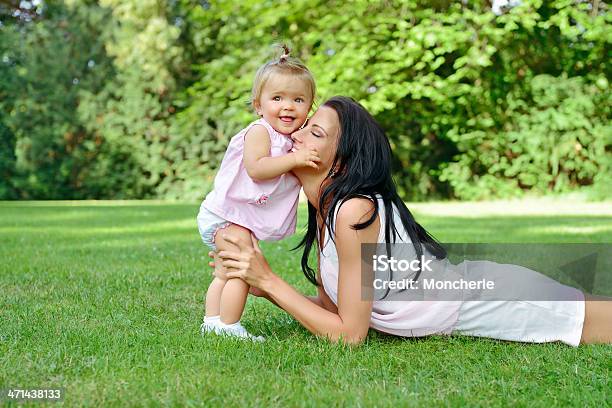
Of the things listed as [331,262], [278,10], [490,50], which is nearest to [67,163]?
[278,10]

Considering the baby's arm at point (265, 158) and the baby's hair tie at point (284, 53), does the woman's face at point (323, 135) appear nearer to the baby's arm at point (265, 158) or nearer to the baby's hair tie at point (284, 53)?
the baby's arm at point (265, 158)

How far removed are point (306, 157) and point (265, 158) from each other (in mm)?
205

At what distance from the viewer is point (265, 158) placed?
3.06 m

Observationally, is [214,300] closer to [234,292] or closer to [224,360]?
[234,292]

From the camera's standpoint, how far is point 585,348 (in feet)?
9.78

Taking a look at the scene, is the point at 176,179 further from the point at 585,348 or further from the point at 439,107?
the point at 585,348

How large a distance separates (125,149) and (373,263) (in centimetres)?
1592

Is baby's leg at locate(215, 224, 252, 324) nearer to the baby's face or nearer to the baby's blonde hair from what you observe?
the baby's face

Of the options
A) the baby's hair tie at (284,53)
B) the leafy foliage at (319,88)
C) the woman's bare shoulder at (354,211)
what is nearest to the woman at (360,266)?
the woman's bare shoulder at (354,211)

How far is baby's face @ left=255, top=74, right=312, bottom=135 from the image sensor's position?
126 inches

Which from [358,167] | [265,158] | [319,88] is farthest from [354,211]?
[319,88]

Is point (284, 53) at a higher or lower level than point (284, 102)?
higher

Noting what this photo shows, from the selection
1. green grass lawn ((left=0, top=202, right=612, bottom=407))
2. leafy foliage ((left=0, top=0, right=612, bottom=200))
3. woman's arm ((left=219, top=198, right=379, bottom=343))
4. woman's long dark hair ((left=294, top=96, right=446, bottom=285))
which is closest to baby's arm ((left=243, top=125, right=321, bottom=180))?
woman's long dark hair ((left=294, top=96, right=446, bottom=285))

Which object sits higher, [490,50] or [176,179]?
[490,50]
